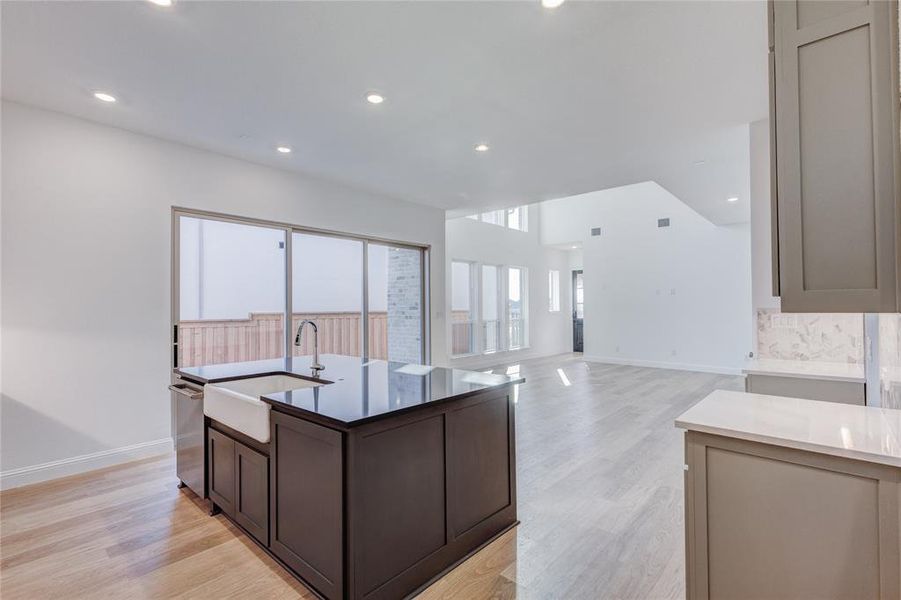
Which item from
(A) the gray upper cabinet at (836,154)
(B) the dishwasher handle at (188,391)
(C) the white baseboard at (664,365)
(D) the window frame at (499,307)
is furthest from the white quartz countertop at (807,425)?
(C) the white baseboard at (664,365)

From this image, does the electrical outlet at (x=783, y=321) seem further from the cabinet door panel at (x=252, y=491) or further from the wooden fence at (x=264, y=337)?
the wooden fence at (x=264, y=337)

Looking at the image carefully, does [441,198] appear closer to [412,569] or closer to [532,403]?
[532,403]

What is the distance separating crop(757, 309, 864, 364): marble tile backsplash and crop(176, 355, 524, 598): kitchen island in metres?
2.45

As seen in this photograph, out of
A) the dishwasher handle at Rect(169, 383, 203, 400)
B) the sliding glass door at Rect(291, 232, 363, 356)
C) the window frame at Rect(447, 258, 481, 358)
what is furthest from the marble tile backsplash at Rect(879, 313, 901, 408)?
the window frame at Rect(447, 258, 481, 358)

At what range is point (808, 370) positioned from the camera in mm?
2885

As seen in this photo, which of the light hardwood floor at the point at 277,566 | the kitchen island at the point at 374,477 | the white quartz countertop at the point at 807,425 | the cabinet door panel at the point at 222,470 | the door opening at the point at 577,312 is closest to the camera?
the white quartz countertop at the point at 807,425

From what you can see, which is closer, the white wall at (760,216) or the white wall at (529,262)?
the white wall at (760,216)

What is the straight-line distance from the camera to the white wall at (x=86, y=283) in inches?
121

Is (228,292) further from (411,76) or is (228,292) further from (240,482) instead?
(411,76)

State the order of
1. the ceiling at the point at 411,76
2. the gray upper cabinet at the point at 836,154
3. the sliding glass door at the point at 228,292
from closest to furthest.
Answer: the gray upper cabinet at the point at 836,154
the ceiling at the point at 411,76
the sliding glass door at the point at 228,292

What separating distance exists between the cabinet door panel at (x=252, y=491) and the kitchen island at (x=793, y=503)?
1.87 metres

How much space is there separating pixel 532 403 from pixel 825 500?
4084 millimetres

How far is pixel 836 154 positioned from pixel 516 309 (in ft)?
27.4

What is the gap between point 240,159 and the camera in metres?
4.27
